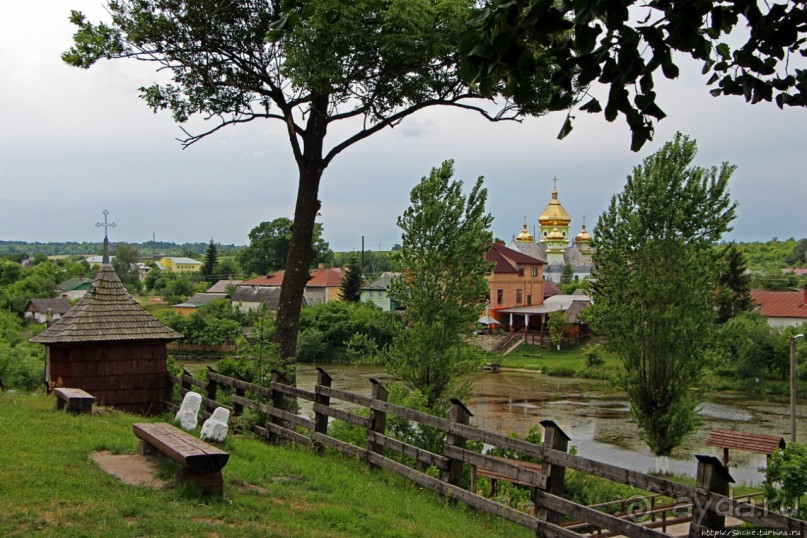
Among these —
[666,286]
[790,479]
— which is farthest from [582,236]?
[790,479]

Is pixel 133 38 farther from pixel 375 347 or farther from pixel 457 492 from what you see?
pixel 375 347

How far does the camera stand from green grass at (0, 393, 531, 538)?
5344 mm

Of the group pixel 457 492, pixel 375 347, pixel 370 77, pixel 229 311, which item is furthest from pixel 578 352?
pixel 457 492

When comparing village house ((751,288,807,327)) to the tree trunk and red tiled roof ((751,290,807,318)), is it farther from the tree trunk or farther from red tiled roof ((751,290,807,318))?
the tree trunk

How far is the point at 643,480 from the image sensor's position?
17.3 ft

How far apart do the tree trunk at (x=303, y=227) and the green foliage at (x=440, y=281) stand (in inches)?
291

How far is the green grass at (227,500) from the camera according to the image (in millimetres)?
5344

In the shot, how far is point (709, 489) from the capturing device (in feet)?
16.1

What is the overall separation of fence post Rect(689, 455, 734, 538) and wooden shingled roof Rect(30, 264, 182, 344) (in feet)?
35.1

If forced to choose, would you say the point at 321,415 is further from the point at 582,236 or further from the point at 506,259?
the point at 582,236

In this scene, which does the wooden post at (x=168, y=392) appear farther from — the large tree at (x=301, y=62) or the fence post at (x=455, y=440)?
the fence post at (x=455, y=440)

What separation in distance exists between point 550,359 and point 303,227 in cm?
3805

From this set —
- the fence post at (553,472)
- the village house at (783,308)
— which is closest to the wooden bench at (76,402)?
the fence post at (553,472)

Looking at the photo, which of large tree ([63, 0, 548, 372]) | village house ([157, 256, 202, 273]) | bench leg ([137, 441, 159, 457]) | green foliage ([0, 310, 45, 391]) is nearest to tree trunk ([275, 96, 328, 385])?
large tree ([63, 0, 548, 372])
